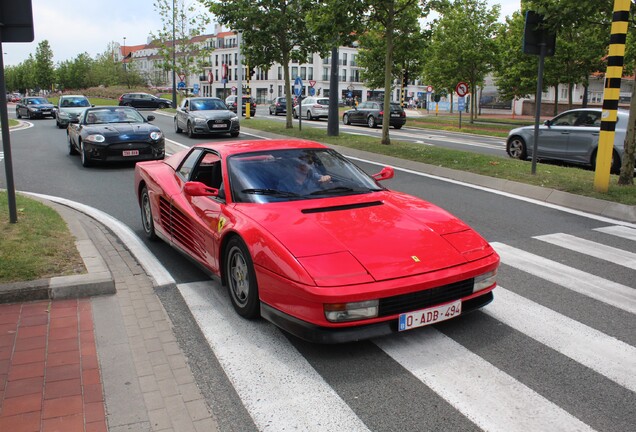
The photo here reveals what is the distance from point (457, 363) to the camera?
3.79m

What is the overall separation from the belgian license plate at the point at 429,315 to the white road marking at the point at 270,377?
70cm

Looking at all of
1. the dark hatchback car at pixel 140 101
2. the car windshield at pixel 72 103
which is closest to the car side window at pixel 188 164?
the car windshield at pixel 72 103

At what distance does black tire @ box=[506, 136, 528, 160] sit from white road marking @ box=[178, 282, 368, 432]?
13123 millimetres

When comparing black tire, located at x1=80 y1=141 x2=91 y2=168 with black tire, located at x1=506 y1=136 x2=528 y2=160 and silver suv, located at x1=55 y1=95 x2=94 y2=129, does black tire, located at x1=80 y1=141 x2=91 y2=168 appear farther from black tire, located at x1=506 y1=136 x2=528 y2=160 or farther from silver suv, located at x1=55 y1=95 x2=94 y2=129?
silver suv, located at x1=55 y1=95 x2=94 y2=129

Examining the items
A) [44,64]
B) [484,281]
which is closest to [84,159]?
[484,281]

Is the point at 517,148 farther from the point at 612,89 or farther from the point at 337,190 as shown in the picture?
the point at 337,190

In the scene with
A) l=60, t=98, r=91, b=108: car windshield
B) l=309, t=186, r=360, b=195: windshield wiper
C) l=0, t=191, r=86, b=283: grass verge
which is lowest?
l=0, t=191, r=86, b=283: grass verge

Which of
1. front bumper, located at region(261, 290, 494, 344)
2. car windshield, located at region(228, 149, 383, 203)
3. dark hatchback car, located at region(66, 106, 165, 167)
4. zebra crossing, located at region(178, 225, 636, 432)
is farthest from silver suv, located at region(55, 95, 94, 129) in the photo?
front bumper, located at region(261, 290, 494, 344)

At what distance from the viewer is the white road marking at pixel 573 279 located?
Result: 5.05 m

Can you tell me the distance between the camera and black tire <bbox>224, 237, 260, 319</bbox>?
4262 millimetres

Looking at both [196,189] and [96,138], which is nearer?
[196,189]

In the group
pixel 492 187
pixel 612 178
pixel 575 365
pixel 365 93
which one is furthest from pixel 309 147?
pixel 365 93

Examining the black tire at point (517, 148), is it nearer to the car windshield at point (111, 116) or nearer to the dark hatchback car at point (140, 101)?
the car windshield at point (111, 116)

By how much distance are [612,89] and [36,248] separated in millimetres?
8981
